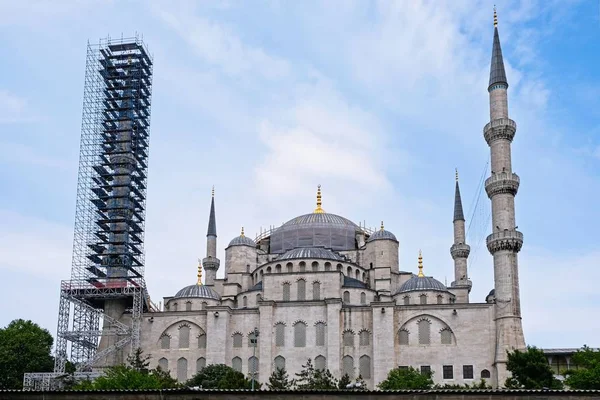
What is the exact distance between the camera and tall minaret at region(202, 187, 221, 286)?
56.4m

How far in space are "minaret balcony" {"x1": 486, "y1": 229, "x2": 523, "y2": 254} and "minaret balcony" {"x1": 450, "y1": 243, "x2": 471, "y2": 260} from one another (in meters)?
10.7

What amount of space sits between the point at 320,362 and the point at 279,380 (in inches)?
197

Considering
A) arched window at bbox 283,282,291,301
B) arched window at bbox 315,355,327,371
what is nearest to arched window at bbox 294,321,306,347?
arched window at bbox 315,355,327,371

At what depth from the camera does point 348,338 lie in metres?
45.5

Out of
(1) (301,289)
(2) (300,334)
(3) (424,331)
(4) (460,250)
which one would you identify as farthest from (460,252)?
(2) (300,334)

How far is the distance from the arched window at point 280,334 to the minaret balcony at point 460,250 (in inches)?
564

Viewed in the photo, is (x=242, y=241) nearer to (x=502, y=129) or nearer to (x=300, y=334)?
(x=300, y=334)

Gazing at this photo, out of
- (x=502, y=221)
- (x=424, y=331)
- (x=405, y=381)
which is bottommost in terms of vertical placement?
(x=405, y=381)

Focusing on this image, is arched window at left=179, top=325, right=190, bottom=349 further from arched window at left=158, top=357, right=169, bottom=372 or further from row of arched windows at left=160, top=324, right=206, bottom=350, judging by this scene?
arched window at left=158, top=357, right=169, bottom=372

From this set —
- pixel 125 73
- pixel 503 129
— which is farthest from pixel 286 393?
pixel 125 73

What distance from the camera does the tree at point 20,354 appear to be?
46.6 meters

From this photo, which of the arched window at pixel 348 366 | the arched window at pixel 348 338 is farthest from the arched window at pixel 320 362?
the arched window at pixel 348 338

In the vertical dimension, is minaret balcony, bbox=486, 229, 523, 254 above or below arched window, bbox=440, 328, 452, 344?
above

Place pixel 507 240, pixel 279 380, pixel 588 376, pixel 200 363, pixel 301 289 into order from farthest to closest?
1. pixel 301 289
2. pixel 200 363
3. pixel 507 240
4. pixel 279 380
5. pixel 588 376
